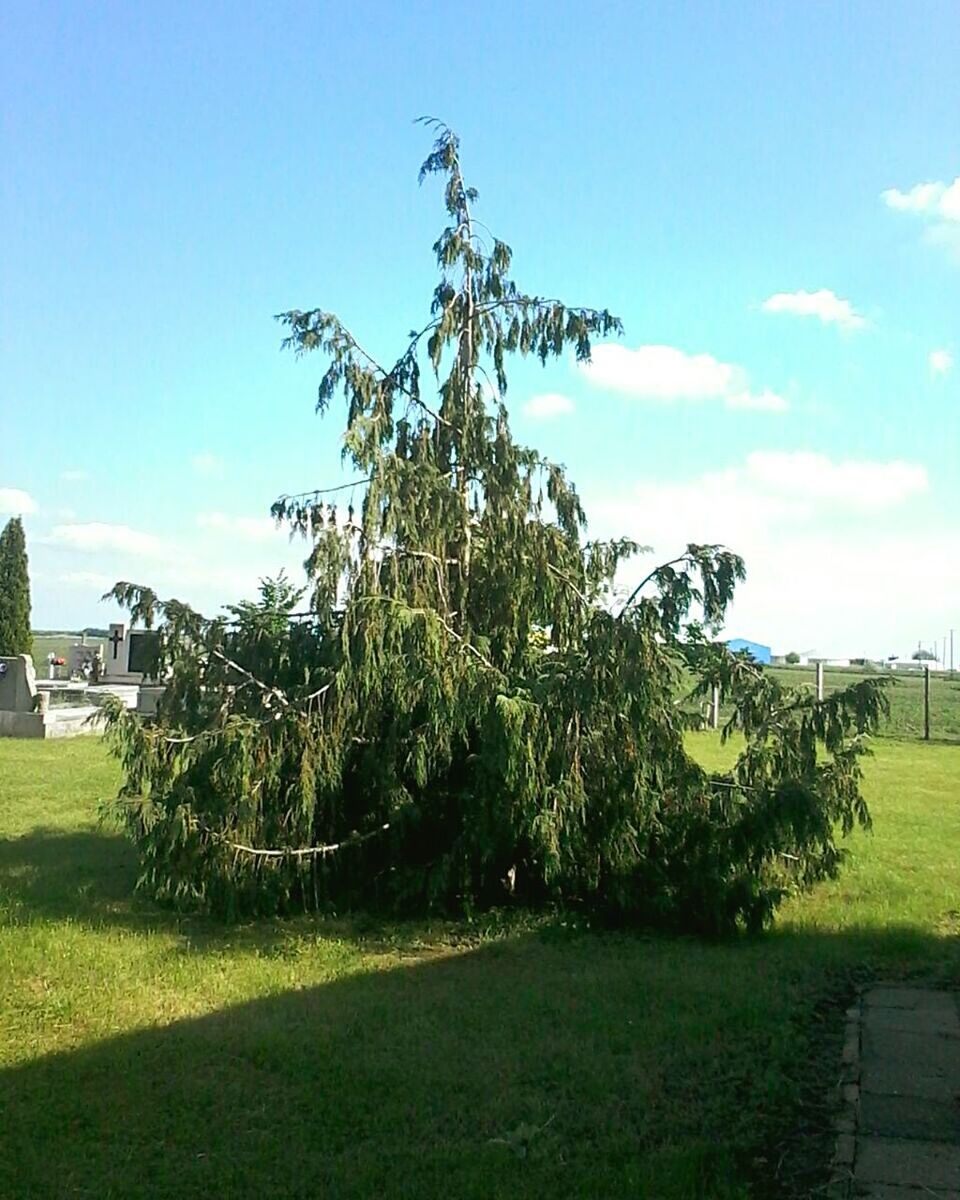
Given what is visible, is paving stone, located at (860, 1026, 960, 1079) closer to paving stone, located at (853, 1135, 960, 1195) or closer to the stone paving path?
the stone paving path

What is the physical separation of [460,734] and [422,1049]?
265 centimetres

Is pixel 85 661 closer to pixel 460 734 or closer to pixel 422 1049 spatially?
pixel 460 734

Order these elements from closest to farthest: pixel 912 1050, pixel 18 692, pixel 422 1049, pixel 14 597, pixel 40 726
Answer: pixel 422 1049, pixel 912 1050, pixel 40 726, pixel 18 692, pixel 14 597

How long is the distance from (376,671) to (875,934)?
356cm

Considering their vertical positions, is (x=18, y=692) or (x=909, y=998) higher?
(x=18, y=692)

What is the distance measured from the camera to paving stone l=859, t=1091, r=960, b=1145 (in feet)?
13.1

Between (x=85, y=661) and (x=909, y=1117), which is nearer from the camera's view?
(x=909, y=1117)

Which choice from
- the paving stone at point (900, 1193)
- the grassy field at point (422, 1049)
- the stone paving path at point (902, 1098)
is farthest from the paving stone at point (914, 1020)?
the paving stone at point (900, 1193)

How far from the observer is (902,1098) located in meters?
4.33

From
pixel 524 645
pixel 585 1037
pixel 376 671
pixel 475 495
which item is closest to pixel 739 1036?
pixel 585 1037

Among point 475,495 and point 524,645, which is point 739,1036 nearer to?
point 524,645

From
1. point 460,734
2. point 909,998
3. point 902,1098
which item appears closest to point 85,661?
point 460,734

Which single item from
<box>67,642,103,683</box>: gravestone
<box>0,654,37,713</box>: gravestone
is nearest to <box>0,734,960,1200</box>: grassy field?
<box>0,654,37,713</box>: gravestone

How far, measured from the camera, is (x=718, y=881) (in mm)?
7012
